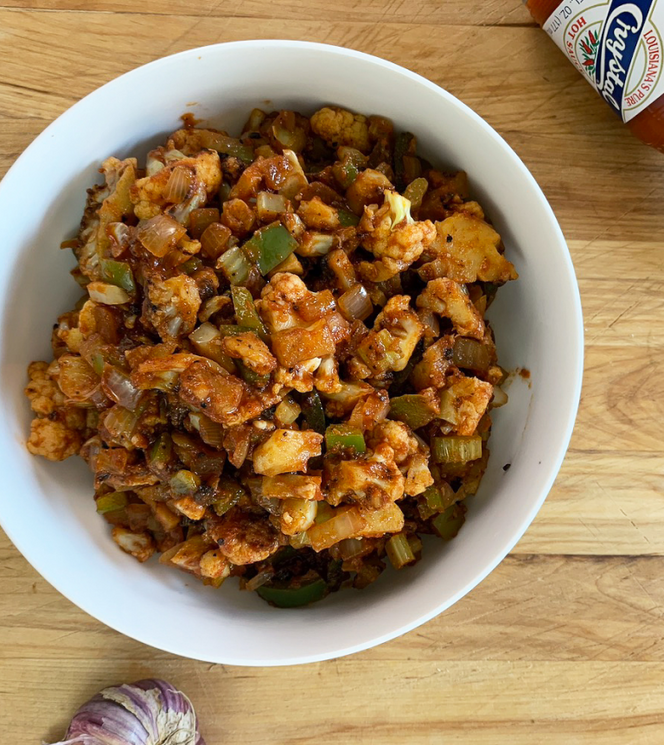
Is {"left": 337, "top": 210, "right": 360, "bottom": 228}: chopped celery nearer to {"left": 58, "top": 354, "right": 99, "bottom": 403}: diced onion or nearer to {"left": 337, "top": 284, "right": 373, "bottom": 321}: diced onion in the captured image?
{"left": 337, "top": 284, "right": 373, "bottom": 321}: diced onion

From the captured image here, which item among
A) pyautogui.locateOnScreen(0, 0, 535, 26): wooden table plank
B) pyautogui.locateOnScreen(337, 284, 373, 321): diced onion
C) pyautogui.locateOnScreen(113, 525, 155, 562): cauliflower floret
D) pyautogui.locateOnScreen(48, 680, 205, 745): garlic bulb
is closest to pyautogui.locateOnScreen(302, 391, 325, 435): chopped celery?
pyautogui.locateOnScreen(337, 284, 373, 321): diced onion

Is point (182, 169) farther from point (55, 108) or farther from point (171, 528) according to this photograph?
point (171, 528)

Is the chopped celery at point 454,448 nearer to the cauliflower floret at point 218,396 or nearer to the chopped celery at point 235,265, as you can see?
the cauliflower floret at point 218,396

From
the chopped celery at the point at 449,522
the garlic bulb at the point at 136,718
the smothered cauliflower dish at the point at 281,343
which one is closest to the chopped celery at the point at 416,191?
the smothered cauliflower dish at the point at 281,343

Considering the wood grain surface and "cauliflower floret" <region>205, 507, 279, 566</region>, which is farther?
the wood grain surface

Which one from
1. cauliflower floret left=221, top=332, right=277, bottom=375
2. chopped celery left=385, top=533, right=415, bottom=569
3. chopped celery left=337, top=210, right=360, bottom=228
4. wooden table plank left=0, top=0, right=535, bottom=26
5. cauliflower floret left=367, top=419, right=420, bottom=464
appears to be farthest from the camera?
wooden table plank left=0, top=0, right=535, bottom=26

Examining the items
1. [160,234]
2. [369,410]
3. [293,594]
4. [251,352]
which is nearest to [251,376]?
[251,352]
